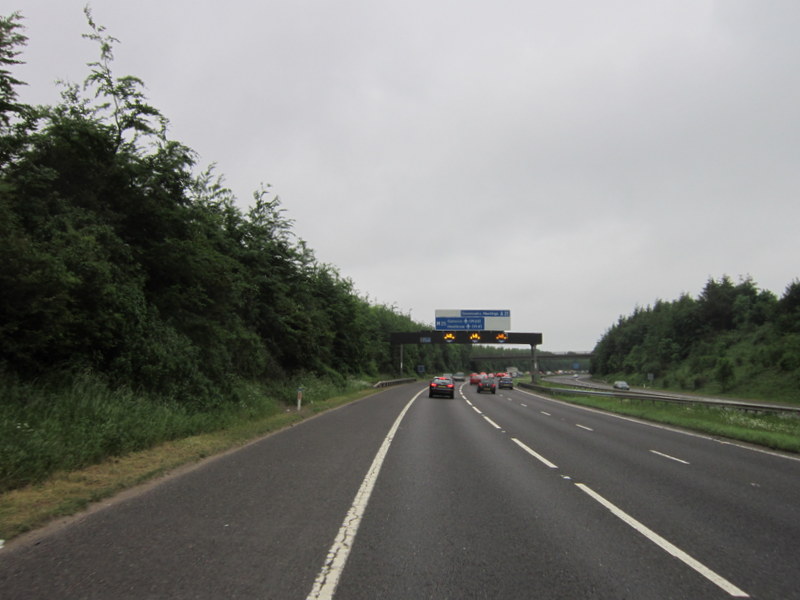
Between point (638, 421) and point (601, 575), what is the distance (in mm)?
17703

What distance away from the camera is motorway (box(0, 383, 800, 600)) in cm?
387

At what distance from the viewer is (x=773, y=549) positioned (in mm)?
4875

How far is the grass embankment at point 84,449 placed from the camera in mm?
5953

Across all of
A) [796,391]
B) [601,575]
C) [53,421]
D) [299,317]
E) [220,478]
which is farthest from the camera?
[796,391]

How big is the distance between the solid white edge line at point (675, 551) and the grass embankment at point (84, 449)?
21.4 ft

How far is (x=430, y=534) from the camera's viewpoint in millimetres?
5160

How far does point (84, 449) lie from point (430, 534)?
20.7 feet

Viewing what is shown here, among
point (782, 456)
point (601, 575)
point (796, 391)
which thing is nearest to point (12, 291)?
point (601, 575)

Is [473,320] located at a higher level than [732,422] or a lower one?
higher

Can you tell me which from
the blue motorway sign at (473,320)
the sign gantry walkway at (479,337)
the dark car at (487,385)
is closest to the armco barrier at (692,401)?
the dark car at (487,385)

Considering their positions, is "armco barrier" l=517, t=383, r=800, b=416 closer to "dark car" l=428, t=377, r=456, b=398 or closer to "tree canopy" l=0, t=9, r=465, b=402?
"dark car" l=428, t=377, r=456, b=398

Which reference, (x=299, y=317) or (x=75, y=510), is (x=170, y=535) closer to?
(x=75, y=510)

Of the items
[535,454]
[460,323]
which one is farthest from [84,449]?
[460,323]

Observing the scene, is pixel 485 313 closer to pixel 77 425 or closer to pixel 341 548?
pixel 77 425
